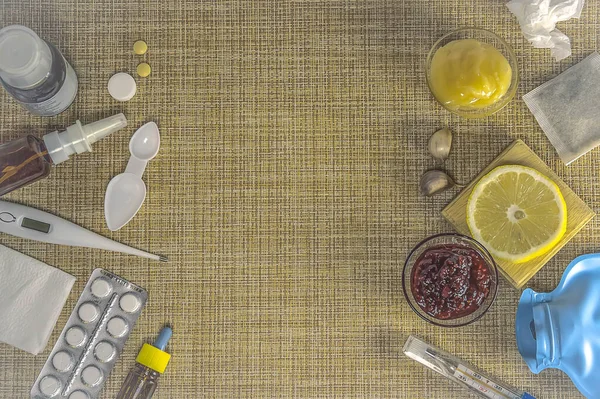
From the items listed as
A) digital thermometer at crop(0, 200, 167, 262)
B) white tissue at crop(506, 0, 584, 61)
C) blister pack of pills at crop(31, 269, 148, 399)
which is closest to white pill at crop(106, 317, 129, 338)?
blister pack of pills at crop(31, 269, 148, 399)

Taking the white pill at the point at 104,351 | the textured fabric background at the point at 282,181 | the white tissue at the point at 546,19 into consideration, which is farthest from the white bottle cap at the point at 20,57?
the white tissue at the point at 546,19

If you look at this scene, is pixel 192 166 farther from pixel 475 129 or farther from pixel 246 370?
pixel 475 129

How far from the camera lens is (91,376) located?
30.5 inches

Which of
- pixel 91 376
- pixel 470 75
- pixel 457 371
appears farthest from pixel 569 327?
pixel 91 376

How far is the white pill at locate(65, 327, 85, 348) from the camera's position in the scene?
2.54ft

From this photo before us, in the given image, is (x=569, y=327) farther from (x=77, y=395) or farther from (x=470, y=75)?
(x=77, y=395)

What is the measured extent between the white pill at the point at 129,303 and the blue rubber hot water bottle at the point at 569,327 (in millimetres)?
569

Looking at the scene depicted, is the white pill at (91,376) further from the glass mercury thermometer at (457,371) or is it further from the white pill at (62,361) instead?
the glass mercury thermometer at (457,371)

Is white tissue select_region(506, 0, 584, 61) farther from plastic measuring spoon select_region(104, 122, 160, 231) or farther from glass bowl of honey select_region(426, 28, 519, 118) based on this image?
plastic measuring spoon select_region(104, 122, 160, 231)

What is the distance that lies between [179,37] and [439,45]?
0.40m

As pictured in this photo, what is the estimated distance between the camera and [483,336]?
2.58ft

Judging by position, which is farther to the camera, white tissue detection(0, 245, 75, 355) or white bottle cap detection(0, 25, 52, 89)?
white tissue detection(0, 245, 75, 355)

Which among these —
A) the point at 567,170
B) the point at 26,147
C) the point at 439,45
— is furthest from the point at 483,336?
the point at 26,147

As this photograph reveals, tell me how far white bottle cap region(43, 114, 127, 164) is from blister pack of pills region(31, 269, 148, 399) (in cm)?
19
